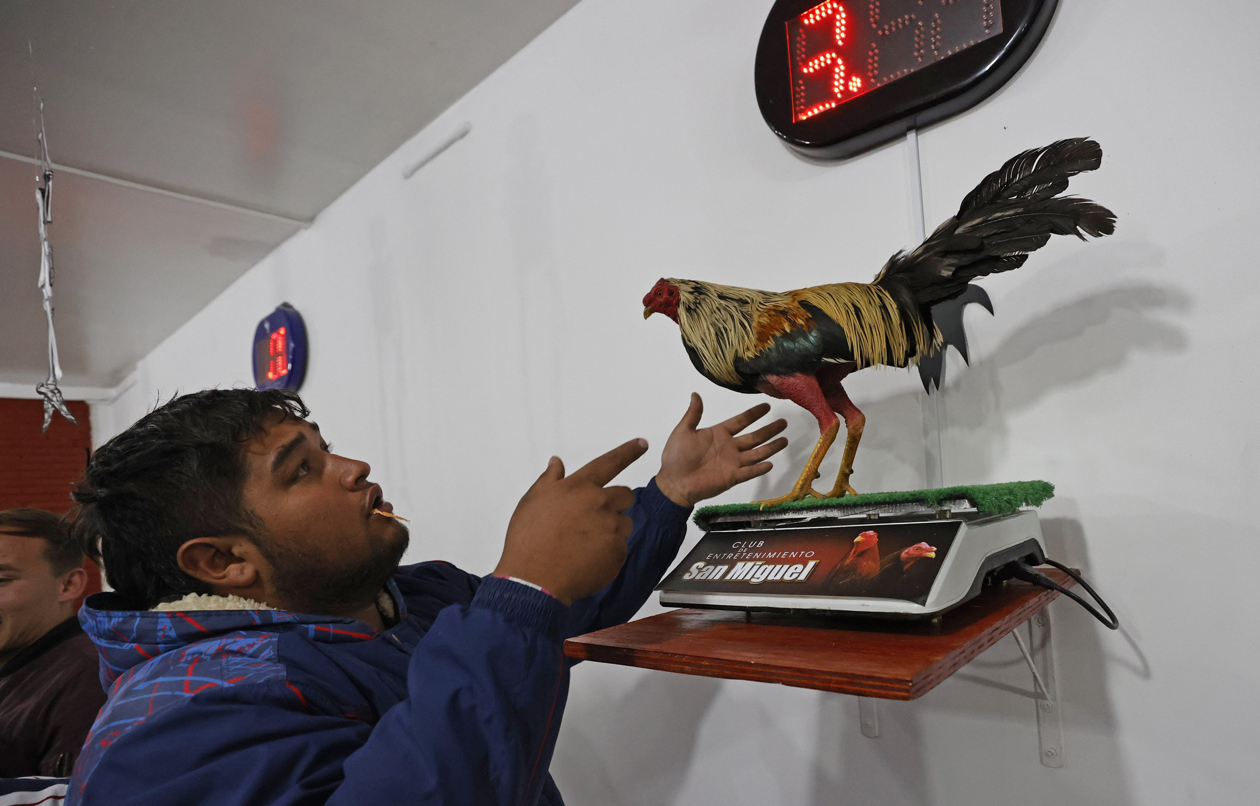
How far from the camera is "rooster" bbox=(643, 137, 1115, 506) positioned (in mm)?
702

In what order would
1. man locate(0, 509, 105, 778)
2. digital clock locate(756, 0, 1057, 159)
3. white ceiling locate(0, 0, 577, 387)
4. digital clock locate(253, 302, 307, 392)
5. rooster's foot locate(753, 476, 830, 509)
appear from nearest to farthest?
rooster's foot locate(753, 476, 830, 509)
digital clock locate(756, 0, 1057, 159)
man locate(0, 509, 105, 778)
white ceiling locate(0, 0, 577, 387)
digital clock locate(253, 302, 307, 392)

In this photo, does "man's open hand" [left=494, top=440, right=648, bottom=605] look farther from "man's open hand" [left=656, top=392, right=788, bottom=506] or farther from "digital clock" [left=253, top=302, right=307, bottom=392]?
"digital clock" [left=253, top=302, right=307, bottom=392]

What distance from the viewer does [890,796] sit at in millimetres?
1010

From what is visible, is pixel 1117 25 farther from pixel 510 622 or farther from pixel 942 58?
pixel 510 622

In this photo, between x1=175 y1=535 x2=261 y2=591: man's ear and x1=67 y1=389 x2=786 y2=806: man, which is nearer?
x1=67 y1=389 x2=786 y2=806: man

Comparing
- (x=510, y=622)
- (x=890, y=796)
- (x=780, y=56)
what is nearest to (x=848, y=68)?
(x=780, y=56)

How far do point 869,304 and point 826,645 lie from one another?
388mm

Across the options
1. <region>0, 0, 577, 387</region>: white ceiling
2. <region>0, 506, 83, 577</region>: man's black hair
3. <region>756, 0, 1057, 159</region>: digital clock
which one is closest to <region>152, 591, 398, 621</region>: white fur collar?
<region>756, 0, 1057, 159</region>: digital clock

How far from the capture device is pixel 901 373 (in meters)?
1.03

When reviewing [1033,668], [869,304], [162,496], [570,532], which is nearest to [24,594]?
[162,496]

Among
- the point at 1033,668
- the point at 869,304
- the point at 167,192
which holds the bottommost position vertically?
the point at 1033,668

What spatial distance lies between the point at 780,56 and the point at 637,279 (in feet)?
1.59

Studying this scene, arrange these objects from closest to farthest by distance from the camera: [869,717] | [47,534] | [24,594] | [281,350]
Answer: [869,717], [24,594], [47,534], [281,350]

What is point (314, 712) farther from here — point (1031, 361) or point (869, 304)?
point (1031, 361)
